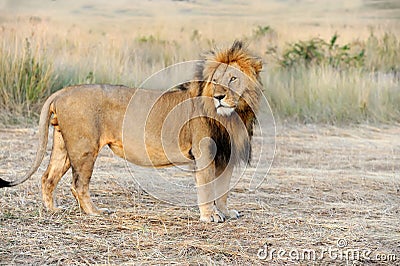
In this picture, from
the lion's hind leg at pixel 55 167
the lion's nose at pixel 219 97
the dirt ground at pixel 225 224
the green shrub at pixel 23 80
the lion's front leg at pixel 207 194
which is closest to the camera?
the dirt ground at pixel 225 224

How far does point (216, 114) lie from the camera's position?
4.79m

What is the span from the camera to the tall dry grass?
9.53 metres

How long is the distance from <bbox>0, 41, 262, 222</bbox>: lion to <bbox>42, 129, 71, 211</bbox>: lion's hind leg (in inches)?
3.8

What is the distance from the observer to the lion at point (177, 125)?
15.7ft

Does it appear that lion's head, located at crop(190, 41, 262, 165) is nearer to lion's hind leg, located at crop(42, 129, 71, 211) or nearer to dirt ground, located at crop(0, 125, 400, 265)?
dirt ground, located at crop(0, 125, 400, 265)

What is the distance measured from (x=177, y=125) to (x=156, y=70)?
6555mm

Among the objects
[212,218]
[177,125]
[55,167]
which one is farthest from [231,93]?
[55,167]

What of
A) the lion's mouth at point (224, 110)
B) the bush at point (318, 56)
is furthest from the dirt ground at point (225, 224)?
the bush at point (318, 56)

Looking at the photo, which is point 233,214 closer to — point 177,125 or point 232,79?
point 177,125

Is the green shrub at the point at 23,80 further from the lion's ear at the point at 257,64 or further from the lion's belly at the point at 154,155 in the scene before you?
the lion's ear at the point at 257,64

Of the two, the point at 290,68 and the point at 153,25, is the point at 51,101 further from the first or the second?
the point at 153,25

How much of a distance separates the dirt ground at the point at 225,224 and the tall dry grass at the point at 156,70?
2584 mm

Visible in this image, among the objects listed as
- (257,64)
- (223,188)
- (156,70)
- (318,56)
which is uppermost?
(257,64)

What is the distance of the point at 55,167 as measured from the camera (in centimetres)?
507
